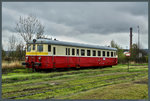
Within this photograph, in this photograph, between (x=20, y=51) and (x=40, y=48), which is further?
(x=20, y=51)

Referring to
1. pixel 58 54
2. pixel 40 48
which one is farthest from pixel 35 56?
pixel 58 54

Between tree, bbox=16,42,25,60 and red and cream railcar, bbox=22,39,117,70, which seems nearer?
red and cream railcar, bbox=22,39,117,70

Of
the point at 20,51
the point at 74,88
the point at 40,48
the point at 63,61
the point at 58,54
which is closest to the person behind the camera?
the point at 74,88

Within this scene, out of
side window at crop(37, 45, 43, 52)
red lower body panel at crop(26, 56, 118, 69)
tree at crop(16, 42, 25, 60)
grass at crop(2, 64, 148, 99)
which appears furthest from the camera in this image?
tree at crop(16, 42, 25, 60)

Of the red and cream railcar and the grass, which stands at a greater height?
the red and cream railcar

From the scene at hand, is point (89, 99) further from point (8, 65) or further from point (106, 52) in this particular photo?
point (106, 52)

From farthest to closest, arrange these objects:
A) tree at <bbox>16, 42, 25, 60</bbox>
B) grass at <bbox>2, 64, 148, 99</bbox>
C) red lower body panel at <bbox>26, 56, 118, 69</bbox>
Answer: tree at <bbox>16, 42, 25, 60</bbox> < red lower body panel at <bbox>26, 56, 118, 69</bbox> < grass at <bbox>2, 64, 148, 99</bbox>

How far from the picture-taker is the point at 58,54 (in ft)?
63.5

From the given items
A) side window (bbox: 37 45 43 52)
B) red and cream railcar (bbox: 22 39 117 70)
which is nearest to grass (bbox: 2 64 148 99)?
red and cream railcar (bbox: 22 39 117 70)

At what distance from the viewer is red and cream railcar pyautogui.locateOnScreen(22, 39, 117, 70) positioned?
60.6 feet

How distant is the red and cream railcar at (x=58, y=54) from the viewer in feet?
60.6

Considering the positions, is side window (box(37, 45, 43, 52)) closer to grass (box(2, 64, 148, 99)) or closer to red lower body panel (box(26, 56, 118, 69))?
red lower body panel (box(26, 56, 118, 69))

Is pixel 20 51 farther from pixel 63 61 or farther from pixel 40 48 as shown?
pixel 63 61

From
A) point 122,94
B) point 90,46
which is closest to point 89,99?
point 122,94
